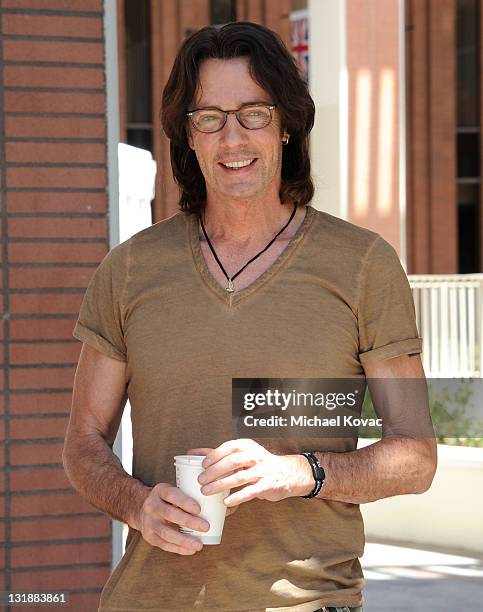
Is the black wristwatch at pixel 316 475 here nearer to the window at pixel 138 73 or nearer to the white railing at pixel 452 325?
the white railing at pixel 452 325

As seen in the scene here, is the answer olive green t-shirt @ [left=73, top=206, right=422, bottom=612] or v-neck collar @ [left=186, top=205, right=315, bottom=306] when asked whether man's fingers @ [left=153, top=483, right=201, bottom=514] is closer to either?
olive green t-shirt @ [left=73, top=206, right=422, bottom=612]

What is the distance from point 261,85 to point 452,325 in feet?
22.9

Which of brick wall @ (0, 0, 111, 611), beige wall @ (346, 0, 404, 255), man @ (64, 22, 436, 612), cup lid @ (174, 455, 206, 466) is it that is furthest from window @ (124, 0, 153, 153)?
cup lid @ (174, 455, 206, 466)

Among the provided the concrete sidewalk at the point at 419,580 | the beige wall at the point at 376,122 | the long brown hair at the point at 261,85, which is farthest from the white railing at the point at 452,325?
the long brown hair at the point at 261,85

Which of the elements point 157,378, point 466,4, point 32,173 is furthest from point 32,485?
point 466,4

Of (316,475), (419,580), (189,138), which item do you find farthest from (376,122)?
(316,475)

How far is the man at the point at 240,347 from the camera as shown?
2.02 m

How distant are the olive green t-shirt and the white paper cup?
0.54 feet

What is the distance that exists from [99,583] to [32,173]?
1.38 metres

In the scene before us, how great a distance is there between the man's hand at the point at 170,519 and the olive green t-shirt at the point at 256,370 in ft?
0.40

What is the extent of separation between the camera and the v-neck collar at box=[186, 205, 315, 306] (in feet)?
6.93

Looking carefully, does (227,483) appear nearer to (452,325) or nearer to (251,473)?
(251,473)

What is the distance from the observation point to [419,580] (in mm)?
6809

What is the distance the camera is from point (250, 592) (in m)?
2.00
